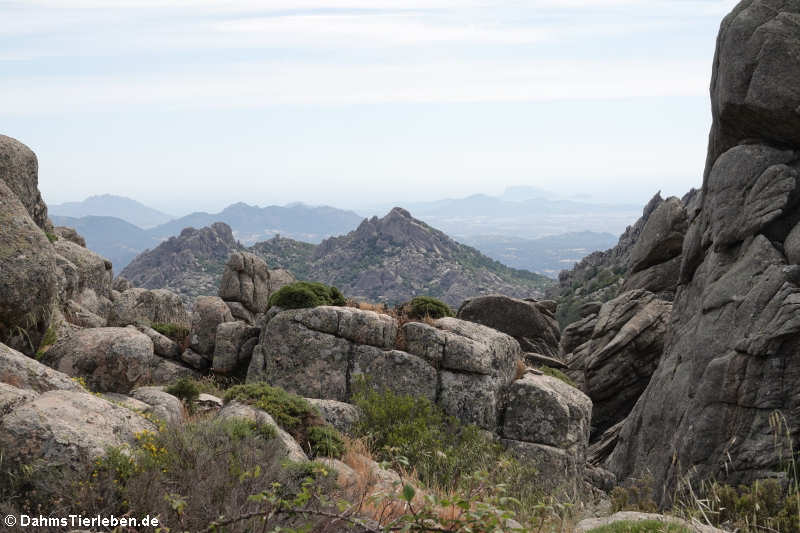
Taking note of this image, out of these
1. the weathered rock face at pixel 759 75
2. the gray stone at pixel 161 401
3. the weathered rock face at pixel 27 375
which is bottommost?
the gray stone at pixel 161 401

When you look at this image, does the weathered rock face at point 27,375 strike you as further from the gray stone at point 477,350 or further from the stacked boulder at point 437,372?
the gray stone at point 477,350

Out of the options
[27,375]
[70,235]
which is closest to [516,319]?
[70,235]

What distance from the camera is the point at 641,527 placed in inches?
376

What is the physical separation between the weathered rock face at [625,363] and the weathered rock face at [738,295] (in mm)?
4816

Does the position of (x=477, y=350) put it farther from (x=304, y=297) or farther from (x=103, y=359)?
(x=103, y=359)

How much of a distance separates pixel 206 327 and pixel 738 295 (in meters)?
21.4

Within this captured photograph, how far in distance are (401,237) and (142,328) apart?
437 ft

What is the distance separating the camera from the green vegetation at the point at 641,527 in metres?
9.09

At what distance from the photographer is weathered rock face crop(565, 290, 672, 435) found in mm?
33375

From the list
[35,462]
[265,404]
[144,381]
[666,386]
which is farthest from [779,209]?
[35,462]

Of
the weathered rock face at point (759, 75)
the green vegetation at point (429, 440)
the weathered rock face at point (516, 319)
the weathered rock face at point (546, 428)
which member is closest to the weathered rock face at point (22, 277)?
the green vegetation at point (429, 440)

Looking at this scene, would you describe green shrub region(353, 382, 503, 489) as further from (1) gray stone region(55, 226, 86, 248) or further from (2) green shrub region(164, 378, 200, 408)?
(1) gray stone region(55, 226, 86, 248)

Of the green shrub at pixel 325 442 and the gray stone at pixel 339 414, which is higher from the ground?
the green shrub at pixel 325 442

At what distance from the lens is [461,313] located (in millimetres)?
43250
